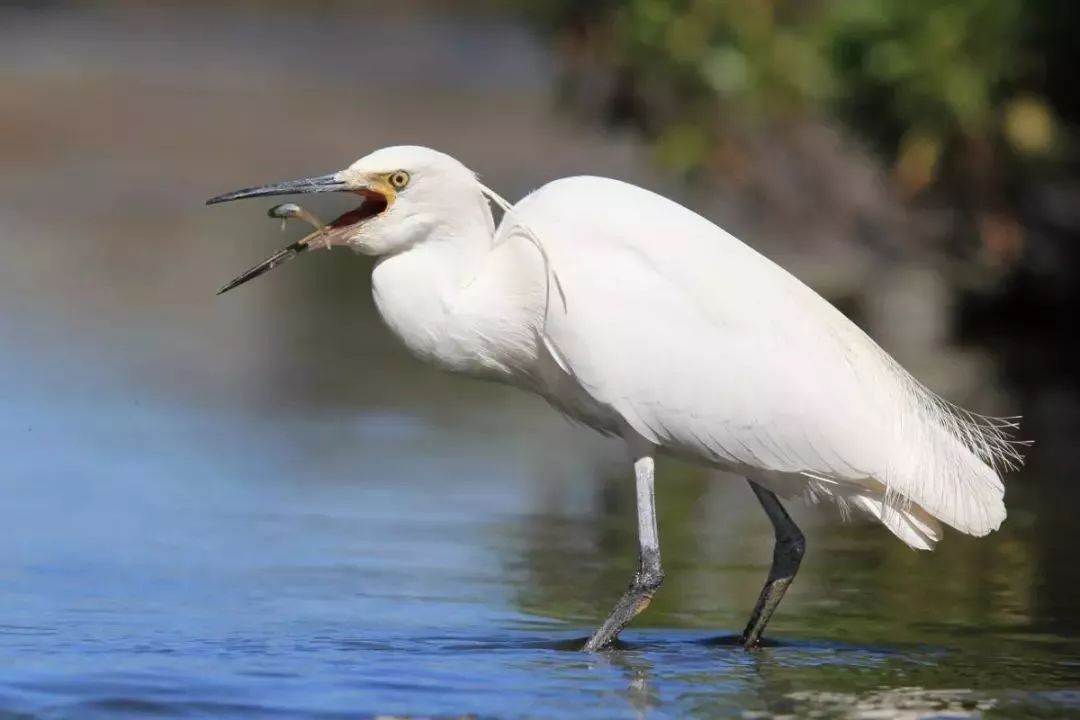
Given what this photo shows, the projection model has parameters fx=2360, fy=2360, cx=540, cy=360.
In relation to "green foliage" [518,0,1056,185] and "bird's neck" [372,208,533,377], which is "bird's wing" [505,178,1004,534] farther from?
"green foliage" [518,0,1056,185]

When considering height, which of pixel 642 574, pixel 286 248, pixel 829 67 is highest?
pixel 286 248

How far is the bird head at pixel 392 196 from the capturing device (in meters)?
6.72

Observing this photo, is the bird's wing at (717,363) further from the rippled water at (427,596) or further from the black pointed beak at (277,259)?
the black pointed beak at (277,259)

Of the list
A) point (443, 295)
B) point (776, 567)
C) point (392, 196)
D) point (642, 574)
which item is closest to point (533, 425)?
point (776, 567)

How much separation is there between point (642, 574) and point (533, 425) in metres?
5.24

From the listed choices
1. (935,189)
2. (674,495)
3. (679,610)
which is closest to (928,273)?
(935,189)

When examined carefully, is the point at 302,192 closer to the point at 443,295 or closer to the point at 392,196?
the point at 392,196

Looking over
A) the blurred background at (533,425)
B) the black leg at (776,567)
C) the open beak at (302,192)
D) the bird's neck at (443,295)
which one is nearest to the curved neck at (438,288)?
the bird's neck at (443,295)

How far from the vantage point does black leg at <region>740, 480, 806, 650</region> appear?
7.10 meters

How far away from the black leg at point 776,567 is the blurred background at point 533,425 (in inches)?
4.9

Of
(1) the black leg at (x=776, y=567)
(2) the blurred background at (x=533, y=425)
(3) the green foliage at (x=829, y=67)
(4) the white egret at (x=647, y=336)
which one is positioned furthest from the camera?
(3) the green foliage at (x=829, y=67)

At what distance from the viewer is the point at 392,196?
6.81 m

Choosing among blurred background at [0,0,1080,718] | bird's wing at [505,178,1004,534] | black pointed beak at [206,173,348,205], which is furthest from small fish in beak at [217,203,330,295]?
blurred background at [0,0,1080,718]

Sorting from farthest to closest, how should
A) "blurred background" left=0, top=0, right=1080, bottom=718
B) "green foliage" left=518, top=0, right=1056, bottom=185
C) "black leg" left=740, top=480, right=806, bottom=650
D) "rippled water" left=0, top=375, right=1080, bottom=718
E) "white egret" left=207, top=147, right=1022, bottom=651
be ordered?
1. "green foliage" left=518, top=0, right=1056, bottom=185
2. "black leg" left=740, top=480, right=806, bottom=650
3. "white egret" left=207, top=147, right=1022, bottom=651
4. "blurred background" left=0, top=0, right=1080, bottom=718
5. "rippled water" left=0, top=375, right=1080, bottom=718
